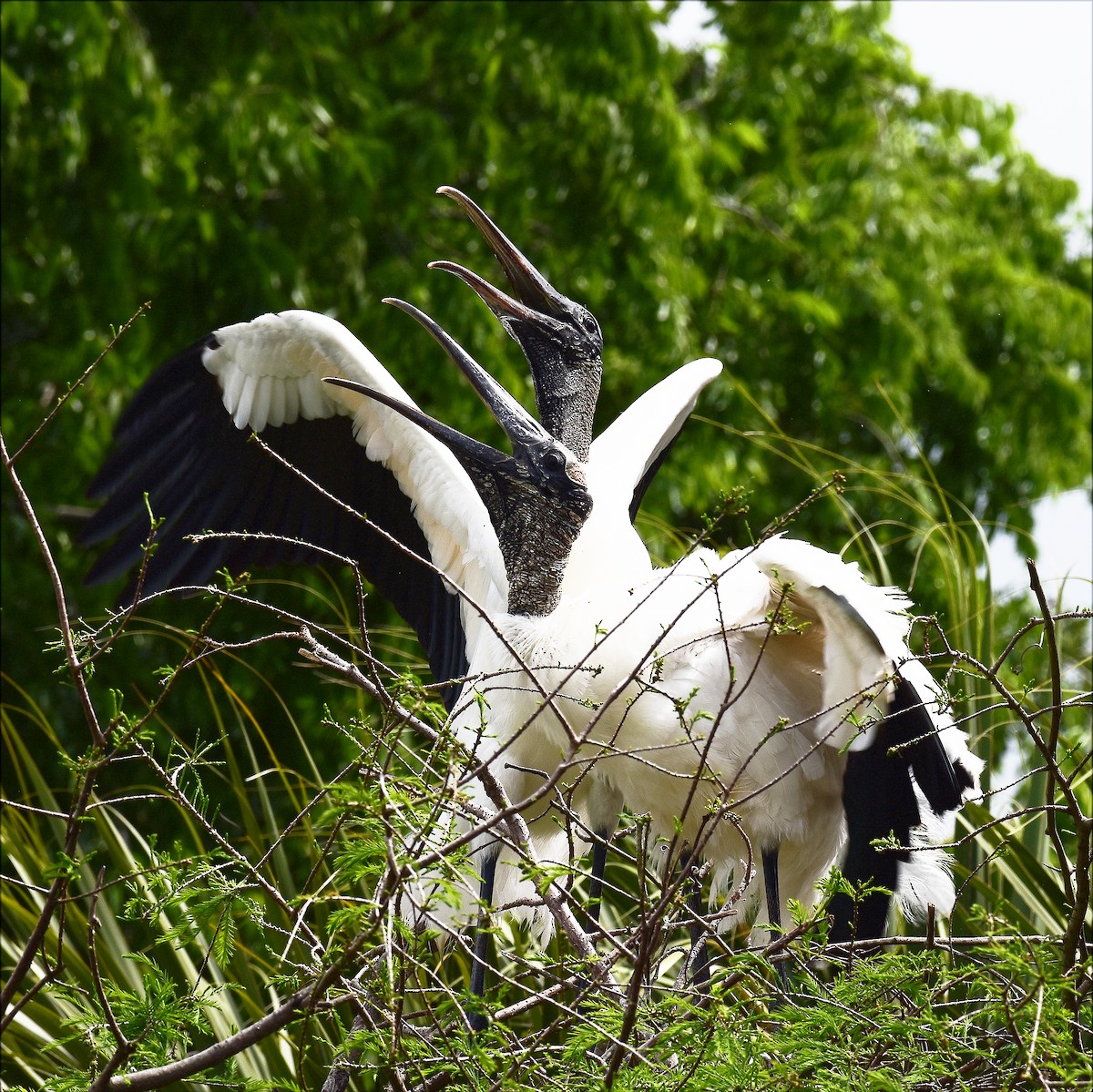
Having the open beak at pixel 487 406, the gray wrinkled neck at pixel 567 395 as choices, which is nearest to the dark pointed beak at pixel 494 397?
the open beak at pixel 487 406

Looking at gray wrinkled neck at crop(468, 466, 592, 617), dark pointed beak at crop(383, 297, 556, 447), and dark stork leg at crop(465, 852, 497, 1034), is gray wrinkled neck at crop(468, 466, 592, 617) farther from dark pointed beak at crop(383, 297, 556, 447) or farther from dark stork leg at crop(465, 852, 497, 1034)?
dark stork leg at crop(465, 852, 497, 1034)

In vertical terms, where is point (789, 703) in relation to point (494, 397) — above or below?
below

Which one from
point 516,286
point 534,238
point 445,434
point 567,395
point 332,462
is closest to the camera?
point 445,434

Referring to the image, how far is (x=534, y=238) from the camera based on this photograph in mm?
6469

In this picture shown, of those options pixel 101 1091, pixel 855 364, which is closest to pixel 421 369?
pixel 855 364

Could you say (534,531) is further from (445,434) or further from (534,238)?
(534,238)

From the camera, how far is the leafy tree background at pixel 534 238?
5102mm

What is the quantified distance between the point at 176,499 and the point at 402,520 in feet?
1.79

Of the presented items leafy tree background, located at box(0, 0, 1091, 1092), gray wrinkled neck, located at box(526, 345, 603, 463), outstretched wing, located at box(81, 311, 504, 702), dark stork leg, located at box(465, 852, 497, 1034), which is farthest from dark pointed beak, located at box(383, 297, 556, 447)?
leafy tree background, located at box(0, 0, 1091, 1092)

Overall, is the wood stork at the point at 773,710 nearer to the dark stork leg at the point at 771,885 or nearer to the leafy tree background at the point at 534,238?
the dark stork leg at the point at 771,885

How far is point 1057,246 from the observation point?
29.2ft

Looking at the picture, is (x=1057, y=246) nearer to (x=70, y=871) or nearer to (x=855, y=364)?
(x=855, y=364)

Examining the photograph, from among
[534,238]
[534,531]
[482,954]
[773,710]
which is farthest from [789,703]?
[534,238]

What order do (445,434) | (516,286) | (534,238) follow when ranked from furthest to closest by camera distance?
(534,238)
(516,286)
(445,434)
